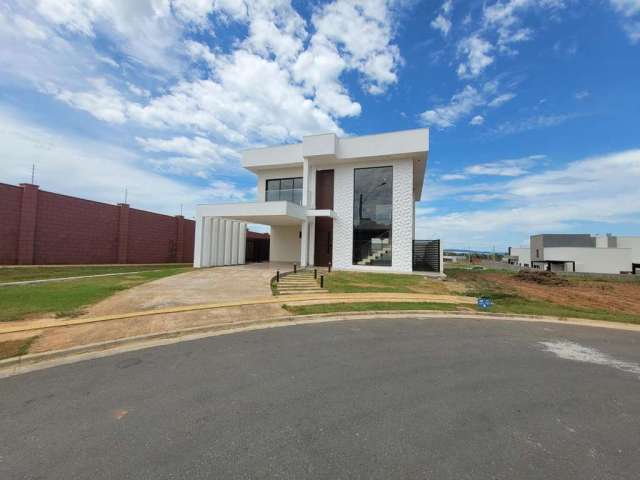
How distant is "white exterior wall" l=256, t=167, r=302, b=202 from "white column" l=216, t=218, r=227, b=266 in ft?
13.8

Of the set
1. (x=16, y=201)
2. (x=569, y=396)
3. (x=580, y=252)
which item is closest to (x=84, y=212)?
(x=16, y=201)

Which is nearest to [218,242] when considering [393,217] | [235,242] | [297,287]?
[235,242]

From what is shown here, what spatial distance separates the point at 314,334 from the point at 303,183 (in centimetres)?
1742

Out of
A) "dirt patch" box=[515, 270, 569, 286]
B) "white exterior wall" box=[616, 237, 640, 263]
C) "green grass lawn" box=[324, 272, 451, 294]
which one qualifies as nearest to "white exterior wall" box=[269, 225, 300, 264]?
"green grass lawn" box=[324, 272, 451, 294]

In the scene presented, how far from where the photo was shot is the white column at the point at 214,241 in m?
22.6

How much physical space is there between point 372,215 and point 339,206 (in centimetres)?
281

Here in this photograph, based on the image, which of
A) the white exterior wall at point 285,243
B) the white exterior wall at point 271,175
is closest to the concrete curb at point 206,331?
→ the white exterior wall at point 285,243

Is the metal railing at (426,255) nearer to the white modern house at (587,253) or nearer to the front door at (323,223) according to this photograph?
the front door at (323,223)

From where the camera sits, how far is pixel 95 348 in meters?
6.16

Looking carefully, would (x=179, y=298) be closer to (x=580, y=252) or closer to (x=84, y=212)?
(x=84, y=212)

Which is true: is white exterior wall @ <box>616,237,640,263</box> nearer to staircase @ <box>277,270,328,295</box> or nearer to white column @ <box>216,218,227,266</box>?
staircase @ <box>277,270,328,295</box>

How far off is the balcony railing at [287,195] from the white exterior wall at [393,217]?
3037mm

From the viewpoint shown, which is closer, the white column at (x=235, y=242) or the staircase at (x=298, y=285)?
the staircase at (x=298, y=285)

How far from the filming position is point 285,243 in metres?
27.2
